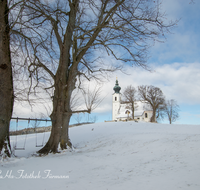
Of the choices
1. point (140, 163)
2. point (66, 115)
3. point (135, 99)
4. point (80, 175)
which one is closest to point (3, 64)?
point (66, 115)

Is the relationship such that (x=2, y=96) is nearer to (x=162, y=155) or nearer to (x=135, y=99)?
(x=162, y=155)

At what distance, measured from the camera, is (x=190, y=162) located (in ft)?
15.9

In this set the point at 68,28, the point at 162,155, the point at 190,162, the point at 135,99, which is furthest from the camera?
the point at 135,99

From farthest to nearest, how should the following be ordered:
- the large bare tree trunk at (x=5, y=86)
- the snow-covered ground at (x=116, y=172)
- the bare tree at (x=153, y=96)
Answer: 1. the bare tree at (x=153, y=96)
2. the large bare tree trunk at (x=5, y=86)
3. the snow-covered ground at (x=116, y=172)

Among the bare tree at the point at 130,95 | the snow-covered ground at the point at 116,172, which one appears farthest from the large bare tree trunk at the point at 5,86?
the bare tree at the point at 130,95

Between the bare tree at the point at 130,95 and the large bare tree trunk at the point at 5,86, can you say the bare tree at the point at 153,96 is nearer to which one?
the bare tree at the point at 130,95

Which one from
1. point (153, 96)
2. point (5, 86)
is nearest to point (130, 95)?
point (153, 96)

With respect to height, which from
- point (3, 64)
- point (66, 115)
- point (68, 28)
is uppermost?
point (68, 28)

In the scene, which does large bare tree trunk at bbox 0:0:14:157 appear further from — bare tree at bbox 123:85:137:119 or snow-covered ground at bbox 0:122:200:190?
bare tree at bbox 123:85:137:119

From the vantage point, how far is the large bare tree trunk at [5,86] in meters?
6.22

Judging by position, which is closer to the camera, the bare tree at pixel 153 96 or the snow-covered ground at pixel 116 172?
the snow-covered ground at pixel 116 172

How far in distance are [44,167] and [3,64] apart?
13.8 ft

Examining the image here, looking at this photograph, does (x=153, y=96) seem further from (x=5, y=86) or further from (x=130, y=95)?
(x=5, y=86)

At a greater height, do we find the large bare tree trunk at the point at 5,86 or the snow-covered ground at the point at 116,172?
the large bare tree trunk at the point at 5,86
